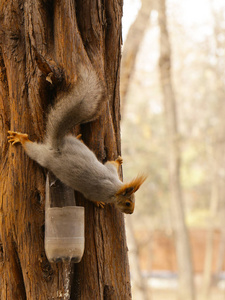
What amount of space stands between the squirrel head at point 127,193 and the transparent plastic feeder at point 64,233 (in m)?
0.27

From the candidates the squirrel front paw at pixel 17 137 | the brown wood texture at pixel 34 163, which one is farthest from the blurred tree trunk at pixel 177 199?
the squirrel front paw at pixel 17 137

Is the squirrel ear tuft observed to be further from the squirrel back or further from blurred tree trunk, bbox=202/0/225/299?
blurred tree trunk, bbox=202/0/225/299

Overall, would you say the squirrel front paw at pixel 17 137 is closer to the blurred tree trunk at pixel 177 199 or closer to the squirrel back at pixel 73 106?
the squirrel back at pixel 73 106

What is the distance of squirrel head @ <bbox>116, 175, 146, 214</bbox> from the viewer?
7.74 feet

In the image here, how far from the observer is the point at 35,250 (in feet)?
7.32

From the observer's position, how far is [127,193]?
2373mm

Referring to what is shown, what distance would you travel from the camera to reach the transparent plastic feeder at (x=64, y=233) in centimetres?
211

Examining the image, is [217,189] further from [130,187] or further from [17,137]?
[17,137]

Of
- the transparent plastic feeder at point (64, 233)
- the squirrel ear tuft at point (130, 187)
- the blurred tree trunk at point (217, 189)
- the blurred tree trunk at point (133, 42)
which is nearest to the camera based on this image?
the transparent plastic feeder at point (64, 233)

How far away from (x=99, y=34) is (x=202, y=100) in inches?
569

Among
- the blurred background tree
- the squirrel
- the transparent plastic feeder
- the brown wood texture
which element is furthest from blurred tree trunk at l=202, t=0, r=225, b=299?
the transparent plastic feeder

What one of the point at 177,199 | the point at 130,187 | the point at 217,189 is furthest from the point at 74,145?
the point at 217,189

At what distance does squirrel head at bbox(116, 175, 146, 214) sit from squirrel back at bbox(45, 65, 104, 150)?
413 mm

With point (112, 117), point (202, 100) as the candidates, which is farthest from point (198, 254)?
point (112, 117)
